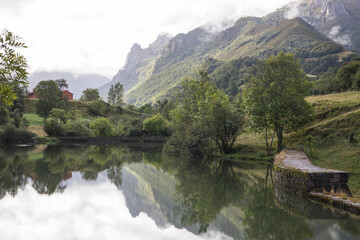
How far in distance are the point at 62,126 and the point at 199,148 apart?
5811 centimetres

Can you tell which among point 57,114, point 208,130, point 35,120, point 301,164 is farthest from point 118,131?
point 301,164

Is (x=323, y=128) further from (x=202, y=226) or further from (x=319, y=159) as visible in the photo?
(x=202, y=226)

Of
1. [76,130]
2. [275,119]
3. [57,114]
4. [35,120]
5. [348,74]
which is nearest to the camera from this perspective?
[275,119]

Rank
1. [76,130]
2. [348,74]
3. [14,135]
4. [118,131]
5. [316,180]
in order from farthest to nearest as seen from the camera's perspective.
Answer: [118,131], [76,130], [14,135], [348,74], [316,180]

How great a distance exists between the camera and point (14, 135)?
77625 millimetres

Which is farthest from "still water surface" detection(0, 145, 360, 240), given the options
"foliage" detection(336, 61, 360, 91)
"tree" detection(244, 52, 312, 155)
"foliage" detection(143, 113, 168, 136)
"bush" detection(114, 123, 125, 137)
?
"bush" detection(114, 123, 125, 137)

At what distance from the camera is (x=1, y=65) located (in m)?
6.92

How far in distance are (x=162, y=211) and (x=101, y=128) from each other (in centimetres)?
8373

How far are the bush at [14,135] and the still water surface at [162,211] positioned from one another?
5861 cm

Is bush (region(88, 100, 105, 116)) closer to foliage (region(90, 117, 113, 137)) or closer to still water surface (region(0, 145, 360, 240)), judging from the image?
foliage (region(90, 117, 113, 137))

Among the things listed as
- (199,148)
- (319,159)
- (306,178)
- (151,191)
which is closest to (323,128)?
(319,159)

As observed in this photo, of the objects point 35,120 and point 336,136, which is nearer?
point 336,136

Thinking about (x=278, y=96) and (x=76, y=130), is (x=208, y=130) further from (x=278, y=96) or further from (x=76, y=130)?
(x=76, y=130)

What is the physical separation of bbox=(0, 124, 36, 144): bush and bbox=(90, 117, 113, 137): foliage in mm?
20827
